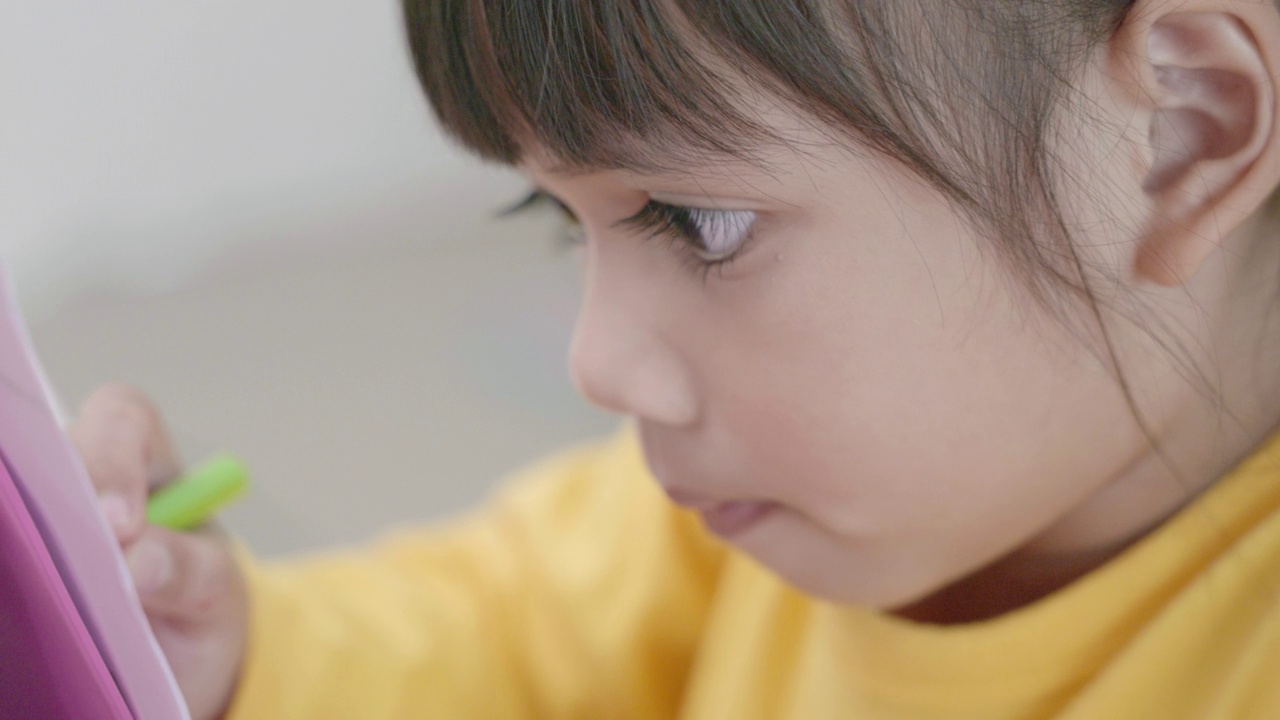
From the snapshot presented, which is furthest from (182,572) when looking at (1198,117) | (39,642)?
(1198,117)

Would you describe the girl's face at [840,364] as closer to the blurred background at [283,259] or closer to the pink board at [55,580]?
the pink board at [55,580]

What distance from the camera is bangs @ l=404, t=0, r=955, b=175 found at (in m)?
0.35

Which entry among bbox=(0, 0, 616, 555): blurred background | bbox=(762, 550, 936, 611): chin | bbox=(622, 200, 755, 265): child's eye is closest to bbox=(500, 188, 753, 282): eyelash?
bbox=(622, 200, 755, 265): child's eye

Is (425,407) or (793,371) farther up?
(793,371)

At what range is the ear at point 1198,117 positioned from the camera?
36 centimetres

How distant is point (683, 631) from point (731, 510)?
0.66 feet

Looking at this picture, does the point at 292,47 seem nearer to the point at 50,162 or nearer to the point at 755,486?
the point at 50,162

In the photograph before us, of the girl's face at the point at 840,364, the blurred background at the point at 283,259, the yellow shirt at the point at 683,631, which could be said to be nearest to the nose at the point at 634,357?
the girl's face at the point at 840,364

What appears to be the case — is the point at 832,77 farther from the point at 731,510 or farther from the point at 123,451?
the point at 123,451

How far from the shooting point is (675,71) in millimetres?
352

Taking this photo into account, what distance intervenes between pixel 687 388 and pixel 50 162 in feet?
3.17

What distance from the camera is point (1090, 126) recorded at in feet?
1.21

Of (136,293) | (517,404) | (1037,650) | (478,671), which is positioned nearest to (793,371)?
(1037,650)

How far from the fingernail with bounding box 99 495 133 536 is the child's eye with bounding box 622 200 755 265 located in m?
0.20
